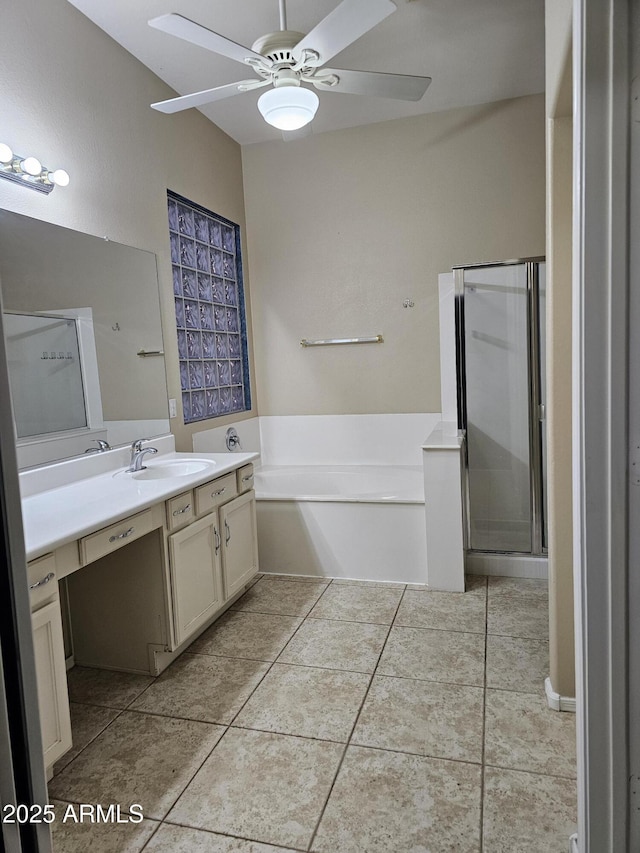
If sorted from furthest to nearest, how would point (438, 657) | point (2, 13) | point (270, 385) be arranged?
→ point (270, 385) → point (438, 657) → point (2, 13)

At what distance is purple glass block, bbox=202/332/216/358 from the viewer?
3.74 metres

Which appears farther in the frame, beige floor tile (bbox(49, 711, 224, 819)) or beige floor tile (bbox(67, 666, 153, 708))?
beige floor tile (bbox(67, 666, 153, 708))

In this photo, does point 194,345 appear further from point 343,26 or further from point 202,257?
point 343,26

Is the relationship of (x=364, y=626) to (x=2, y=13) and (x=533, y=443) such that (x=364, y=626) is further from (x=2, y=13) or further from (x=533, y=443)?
(x=2, y=13)

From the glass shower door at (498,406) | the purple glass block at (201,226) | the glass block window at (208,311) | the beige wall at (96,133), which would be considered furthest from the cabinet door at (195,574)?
the purple glass block at (201,226)

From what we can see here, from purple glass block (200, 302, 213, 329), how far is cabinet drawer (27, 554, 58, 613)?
2.27 metres

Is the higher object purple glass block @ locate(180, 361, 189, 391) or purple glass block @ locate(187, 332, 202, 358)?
purple glass block @ locate(187, 332, 202, 358)

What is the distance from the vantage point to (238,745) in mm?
1932

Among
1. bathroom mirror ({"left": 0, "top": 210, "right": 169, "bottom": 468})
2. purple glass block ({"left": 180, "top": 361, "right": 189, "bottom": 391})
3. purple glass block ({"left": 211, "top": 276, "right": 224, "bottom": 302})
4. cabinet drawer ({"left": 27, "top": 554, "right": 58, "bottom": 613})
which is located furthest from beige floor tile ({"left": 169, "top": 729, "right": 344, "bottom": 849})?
purple glass block ({"left": 211, "top": 276, "right": 224, "bottom": 302})

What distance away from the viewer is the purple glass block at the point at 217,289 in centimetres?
392

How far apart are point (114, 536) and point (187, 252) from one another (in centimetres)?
219

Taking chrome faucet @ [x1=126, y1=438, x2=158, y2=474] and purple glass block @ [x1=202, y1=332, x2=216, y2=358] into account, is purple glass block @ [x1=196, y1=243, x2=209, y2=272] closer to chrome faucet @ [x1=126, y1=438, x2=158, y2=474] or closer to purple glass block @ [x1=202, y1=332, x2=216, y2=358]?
purple glass block @ [x1=202, y1=332, x2=216, y2=358]

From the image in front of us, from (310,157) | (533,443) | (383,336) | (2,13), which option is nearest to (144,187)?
(2,13)

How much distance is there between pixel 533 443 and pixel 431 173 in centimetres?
194
